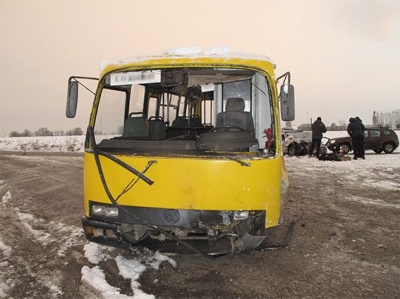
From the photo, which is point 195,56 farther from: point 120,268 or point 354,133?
point 354,133

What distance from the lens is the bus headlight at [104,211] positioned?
3676 mm

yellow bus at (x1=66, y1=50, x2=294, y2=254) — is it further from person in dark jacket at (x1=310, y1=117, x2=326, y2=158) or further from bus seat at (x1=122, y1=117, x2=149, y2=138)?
person in dark jacket at (x1=310, y1=117, x2=326, y2=158)

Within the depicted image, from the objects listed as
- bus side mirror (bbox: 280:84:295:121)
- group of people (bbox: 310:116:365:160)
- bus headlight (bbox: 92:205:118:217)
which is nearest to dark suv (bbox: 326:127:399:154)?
group of people (bbox: 310:116:365:160)

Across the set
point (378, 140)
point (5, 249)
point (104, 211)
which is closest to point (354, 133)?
point (378, 140)

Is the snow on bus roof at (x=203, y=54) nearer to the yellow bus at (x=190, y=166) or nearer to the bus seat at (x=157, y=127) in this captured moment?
the yellow bus at (x=190, y=166)

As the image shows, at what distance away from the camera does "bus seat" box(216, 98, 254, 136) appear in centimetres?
426

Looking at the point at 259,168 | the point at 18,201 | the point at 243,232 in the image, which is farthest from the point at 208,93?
the point at 18,201

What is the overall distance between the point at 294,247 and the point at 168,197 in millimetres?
2213

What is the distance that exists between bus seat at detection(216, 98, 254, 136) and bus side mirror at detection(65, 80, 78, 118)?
1818mm

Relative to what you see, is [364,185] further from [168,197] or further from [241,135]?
[168,197]

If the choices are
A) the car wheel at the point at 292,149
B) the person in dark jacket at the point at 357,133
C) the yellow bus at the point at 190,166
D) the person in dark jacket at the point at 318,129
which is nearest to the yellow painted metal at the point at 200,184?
the yellow bus at the point at 190,166

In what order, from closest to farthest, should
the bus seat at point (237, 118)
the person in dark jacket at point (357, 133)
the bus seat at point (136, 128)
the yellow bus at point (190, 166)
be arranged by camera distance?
1. the yellow bus at point (190, 166)
2. the bus seat at point (237, 118)
3. the bus seat at point (136, 128)
4. the person in dark jacket at point (357, 133)

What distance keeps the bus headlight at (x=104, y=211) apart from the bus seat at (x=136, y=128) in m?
1.13

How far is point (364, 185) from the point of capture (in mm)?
9805
